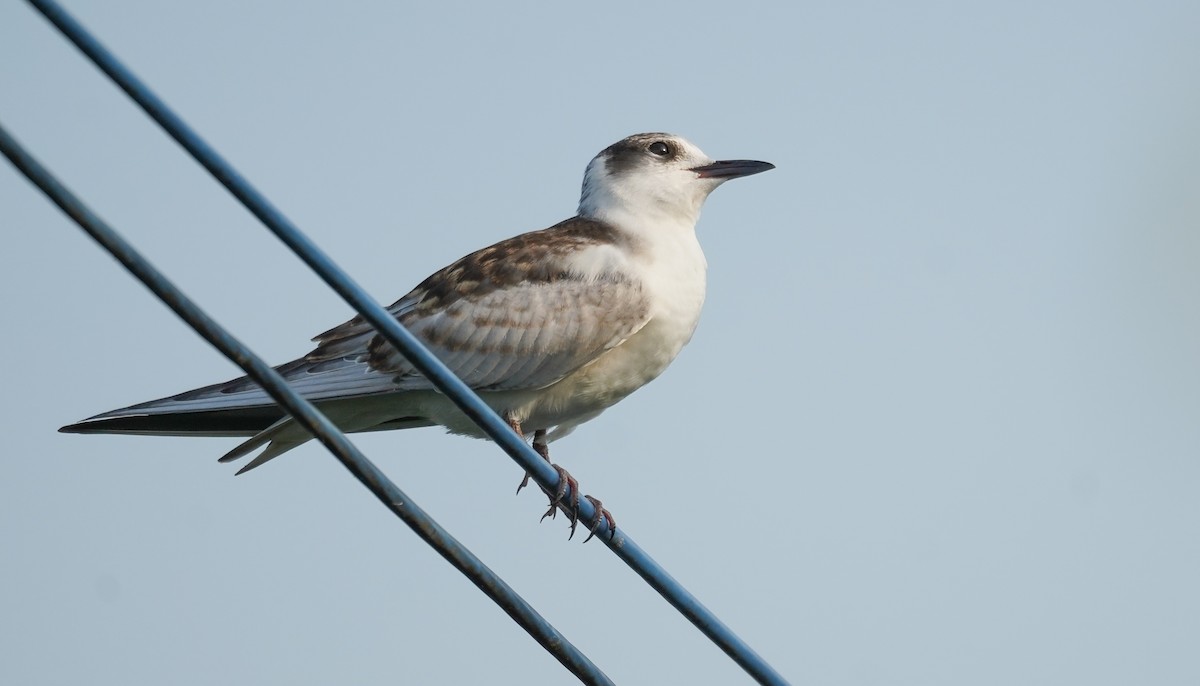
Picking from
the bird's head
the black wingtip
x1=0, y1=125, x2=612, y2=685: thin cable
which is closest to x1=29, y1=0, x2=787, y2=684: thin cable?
x1=0, y1=125, x2=612, y2=685: thin cable

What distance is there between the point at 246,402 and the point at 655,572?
2.92 m

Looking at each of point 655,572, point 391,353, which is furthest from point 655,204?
point 655,572

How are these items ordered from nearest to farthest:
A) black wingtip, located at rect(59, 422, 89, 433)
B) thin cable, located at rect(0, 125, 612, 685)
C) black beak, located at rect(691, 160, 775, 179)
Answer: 1. thin cable, located at rect(0, 125, 612, 685)
2. black wingtip, located at rect(59, 422, 89, 433)
3. black beak, located at rect(691, 160, 775, 179)

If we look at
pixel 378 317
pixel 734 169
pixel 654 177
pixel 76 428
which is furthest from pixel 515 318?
pixel 378 317

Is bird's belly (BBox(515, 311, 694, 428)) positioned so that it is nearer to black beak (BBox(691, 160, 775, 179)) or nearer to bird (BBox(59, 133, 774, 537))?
bird (BBox(59, 133, 774, 537))

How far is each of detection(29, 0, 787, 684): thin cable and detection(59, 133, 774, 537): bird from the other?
8.07ft

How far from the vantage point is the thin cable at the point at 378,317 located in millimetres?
3045

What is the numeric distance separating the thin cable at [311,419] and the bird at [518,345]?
2.62 meters

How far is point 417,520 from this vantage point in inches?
A: 154

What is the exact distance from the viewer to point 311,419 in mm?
3496

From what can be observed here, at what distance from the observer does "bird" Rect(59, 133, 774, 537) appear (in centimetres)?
701

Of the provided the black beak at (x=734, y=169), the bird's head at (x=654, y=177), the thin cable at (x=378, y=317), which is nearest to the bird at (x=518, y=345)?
the bird's head at (x=654, y=177)

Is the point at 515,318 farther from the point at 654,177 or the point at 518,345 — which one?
the point at 654,177

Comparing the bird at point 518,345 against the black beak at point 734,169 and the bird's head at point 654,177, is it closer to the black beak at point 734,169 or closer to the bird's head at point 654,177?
the bird's head at point 654,177
